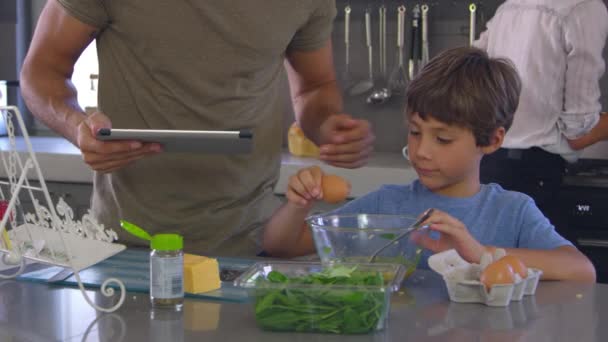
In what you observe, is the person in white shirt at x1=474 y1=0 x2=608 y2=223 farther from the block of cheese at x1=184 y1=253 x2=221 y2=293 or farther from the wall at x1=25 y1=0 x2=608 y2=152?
the block of cheese at x1=184 y1=253 x2=221 y2=293

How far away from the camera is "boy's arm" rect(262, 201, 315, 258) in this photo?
172cm

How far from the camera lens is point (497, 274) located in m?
1.32

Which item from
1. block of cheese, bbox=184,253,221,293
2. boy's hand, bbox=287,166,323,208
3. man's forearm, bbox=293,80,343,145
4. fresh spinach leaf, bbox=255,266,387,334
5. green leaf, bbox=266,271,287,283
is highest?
man's forearm, bbox=293,80,343,145

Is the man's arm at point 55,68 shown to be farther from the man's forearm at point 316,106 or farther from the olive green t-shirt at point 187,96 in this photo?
the man's forearm at point 316,106

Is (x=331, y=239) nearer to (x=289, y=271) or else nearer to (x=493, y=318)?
(x=289, y=271)

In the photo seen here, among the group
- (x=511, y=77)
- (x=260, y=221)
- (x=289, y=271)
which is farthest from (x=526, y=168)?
(x=289, y=271)

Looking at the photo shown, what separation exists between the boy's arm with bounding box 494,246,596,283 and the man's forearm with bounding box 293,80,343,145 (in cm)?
64

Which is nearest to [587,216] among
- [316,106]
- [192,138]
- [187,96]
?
[316,106]

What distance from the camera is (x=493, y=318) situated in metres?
1.26

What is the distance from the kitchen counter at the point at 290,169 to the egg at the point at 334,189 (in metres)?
1.38

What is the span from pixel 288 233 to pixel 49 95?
582 millimetres

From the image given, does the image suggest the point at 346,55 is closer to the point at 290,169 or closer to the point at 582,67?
the point at 290,169

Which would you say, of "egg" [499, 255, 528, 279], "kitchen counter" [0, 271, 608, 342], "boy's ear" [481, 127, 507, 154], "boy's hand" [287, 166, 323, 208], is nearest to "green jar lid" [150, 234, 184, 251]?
"kitchen counter" [0, 271, 608, 342]

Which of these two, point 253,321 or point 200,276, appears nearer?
point 253,321
